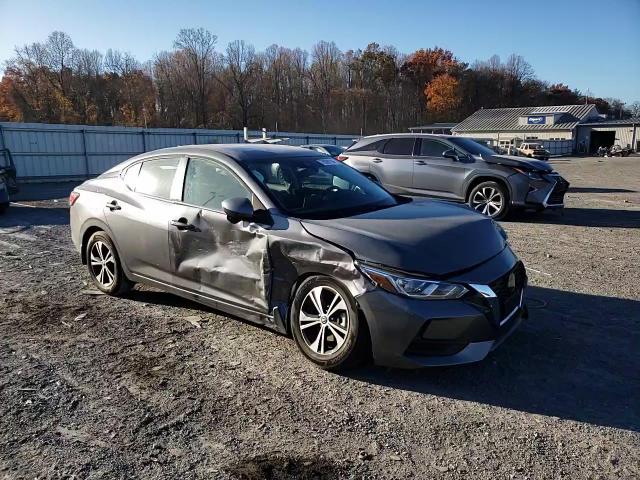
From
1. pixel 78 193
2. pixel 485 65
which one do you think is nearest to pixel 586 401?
pixel 78 193

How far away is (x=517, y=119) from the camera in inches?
2729

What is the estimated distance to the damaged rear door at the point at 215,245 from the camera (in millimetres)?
4098

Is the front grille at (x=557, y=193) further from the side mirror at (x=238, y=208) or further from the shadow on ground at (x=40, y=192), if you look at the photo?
the shadow on ground at (x=40, y=192)

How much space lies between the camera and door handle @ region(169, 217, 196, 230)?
4547 millimetres

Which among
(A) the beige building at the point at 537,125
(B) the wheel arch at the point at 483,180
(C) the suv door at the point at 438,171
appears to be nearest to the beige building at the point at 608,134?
(A) the beige building at the point at 537,125

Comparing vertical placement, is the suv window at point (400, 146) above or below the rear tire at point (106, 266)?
above

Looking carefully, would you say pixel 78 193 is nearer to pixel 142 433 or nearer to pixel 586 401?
pixel 142 433

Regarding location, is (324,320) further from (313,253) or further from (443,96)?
(443,96)

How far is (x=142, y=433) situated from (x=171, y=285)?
6.48 feet

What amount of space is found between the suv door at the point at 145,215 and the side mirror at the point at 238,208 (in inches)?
36.9

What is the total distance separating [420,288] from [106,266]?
3673mm

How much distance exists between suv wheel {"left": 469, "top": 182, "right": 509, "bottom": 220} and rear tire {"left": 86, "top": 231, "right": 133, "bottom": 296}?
23.4 feet

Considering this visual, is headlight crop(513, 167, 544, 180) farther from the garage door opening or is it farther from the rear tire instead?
the garage door opening

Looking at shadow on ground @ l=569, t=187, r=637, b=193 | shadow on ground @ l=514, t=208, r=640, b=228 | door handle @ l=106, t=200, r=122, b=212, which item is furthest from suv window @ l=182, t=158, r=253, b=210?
shadow on ground @ l=569, t=187, r=637, b=193
